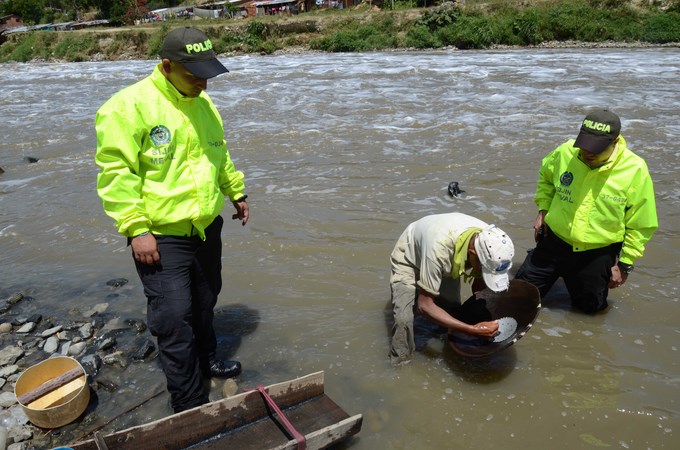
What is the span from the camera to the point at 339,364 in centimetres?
407

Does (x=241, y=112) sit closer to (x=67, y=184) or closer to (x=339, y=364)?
(x=67, y=184)

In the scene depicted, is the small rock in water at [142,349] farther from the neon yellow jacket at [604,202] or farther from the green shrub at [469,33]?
the green shrub at [469,33]

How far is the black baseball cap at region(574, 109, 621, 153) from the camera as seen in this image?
3742 millimetres

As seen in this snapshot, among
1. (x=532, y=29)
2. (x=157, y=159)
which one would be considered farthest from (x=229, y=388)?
(x=532, y=29)

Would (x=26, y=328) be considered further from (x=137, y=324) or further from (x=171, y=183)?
(x=171, y=183)

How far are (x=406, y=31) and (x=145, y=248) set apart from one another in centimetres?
4262

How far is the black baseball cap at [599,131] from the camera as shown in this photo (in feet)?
12.3

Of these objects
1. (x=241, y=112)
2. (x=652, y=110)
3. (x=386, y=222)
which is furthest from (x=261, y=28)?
(x=386, y=222)

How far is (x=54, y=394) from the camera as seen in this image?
360cm

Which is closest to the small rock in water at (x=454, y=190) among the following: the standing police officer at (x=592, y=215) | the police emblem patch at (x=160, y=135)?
the standing police officer at (x=592, y=215)

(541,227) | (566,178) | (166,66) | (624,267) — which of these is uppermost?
(166,66)

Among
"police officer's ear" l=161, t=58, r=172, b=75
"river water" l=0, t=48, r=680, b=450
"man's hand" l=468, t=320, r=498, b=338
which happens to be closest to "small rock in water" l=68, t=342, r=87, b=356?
"river water" l=0, t=48, r=680, b=450

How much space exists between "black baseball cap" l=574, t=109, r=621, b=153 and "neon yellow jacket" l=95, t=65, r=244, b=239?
2.62 metres

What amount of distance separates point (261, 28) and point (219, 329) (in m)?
45.4
